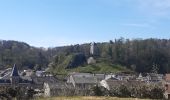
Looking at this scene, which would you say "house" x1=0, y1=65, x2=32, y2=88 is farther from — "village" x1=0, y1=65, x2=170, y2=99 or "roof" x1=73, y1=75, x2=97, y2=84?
"roof" x1=73, y1=75, x2=97, y2=84

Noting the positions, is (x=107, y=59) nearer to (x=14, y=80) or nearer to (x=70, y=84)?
(x=14, y=80)

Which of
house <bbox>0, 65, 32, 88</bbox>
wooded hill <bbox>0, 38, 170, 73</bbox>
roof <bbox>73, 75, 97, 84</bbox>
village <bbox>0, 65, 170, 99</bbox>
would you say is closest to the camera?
village <bbox>0, 65, 170, 99</bbox>

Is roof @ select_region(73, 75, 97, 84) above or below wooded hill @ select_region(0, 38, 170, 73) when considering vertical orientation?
below

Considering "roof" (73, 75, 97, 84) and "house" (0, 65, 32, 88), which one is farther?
"roof" (73, 75, 97, 84)

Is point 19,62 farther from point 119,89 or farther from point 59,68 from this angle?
point 119,89

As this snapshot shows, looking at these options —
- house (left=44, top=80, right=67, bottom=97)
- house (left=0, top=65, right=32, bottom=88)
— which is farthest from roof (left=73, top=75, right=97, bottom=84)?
house (left=44, top=80, right=67, bottom=97)

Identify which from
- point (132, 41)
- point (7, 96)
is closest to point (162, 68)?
point (132, 41)

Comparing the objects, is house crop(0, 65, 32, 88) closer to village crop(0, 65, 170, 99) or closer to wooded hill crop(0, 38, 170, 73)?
village crop(0, 65, 170, 99)

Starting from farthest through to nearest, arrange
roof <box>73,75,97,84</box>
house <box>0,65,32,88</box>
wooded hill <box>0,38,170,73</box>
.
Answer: wooded hill <box>0,38,170,73</box>
roof <box>73,75,97,84</box>
house <box>0,65,32,88</box>

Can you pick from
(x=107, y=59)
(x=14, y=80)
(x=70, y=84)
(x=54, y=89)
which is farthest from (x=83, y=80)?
(x=107, y=59)

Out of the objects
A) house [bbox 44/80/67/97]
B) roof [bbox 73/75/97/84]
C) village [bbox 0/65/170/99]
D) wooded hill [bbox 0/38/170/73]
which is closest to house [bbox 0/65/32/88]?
village [bbox 0/65/170/99]

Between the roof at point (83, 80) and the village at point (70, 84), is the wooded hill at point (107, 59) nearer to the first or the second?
the village at point (70, 84)

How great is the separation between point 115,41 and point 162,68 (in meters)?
34.9

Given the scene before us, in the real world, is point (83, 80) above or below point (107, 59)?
below
